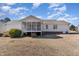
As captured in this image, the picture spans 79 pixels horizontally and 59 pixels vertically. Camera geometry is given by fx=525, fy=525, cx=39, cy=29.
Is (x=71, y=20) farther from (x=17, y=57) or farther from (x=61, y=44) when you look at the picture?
(x=17, y=57)

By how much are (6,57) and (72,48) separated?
1.63 meters

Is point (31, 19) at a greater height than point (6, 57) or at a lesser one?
greater

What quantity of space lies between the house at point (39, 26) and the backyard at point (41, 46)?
0.59 ft

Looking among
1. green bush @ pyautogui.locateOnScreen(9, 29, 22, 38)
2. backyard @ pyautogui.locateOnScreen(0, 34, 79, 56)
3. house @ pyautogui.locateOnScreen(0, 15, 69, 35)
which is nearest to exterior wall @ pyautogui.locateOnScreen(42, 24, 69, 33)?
house @ pyautogui.locateOnScreen(0, 15, 69, 35)

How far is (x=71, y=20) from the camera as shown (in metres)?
13.0

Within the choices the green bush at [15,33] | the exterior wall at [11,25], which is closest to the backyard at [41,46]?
the green bush at [15,33]

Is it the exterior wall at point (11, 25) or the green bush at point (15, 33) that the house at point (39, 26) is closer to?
the exterior wall at point (11, 25)

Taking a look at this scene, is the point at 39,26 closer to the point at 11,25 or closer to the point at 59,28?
the point at 59,28

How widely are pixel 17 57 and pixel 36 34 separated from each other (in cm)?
81

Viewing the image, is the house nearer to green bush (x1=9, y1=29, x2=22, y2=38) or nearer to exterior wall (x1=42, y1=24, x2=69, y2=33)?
exterior wall (x1=42, y1=24, x2=69, y2=33)

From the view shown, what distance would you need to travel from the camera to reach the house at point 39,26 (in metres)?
13.0

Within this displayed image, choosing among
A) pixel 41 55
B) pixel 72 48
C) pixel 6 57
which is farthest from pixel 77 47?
pixel 6 57

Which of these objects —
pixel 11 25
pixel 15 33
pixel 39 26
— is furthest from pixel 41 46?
pixel 11 25

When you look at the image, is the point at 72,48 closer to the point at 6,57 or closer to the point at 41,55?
the point at 41,55
